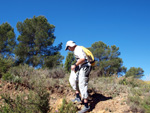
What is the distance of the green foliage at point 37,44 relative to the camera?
50.2ft

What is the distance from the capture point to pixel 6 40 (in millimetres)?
17172

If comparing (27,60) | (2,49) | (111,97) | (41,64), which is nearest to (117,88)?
(111,97)

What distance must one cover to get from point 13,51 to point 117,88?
40.2ft

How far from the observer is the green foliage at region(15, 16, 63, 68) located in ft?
50.2

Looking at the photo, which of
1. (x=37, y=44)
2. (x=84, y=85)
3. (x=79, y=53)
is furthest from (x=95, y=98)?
(x=37, y=44)

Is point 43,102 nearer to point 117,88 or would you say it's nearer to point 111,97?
point 111,97

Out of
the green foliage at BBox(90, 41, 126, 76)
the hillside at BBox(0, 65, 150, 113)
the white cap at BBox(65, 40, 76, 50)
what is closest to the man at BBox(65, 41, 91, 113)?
the white cap at BBox(65, 40, 76, 50)

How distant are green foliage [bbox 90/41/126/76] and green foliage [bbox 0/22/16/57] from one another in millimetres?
10573

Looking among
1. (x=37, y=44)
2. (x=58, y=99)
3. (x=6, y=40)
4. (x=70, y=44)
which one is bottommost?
(x=58, y=99)

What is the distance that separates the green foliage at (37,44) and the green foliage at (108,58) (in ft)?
19.8

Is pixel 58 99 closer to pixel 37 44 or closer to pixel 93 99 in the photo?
pixel 93 99

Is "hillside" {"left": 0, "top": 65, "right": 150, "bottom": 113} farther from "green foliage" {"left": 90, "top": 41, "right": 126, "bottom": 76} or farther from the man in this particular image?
"green foliage" {"left": 90, "top": 41, "right": 126, "bottom": 76}

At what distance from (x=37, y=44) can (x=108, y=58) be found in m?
9.93

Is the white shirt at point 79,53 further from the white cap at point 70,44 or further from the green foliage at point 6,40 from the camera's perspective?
the green foliage at point 6,40
